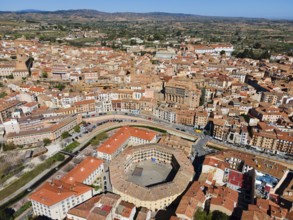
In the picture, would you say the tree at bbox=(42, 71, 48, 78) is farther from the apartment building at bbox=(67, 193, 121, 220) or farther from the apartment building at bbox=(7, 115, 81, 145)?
the apartment building at bbox=(67, 193, 121, 220)

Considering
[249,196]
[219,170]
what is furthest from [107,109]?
[249,196]

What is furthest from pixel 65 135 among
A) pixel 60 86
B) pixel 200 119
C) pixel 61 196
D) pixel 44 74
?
pixel 44 74

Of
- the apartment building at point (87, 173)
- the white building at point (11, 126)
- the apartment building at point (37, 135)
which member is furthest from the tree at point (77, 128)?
the apartment building at point (87, 173)

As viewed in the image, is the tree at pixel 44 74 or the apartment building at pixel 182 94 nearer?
the apartment building at pixel 182 94

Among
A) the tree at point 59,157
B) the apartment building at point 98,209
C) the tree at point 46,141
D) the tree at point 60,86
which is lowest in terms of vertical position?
the tree at point 59,157

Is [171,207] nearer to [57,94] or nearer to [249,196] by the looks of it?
[249,196]

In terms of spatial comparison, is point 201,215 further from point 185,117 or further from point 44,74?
point 44,74

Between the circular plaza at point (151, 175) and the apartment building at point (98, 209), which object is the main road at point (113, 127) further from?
the apartment building at point (98, 209)

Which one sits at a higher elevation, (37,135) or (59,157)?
(37,135)

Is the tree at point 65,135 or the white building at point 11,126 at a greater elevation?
the white building at point 11,126
